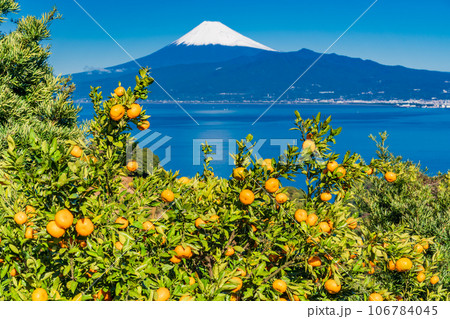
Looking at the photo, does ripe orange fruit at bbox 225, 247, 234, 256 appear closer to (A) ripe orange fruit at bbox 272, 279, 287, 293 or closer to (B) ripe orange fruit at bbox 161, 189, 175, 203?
(A) ripe orange fruit at bbox 272, 279, 287, 293

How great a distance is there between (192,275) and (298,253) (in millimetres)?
921

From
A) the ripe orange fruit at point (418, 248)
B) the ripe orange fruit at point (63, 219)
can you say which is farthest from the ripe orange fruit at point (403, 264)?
the ripe orange fruit at point (63, 219)

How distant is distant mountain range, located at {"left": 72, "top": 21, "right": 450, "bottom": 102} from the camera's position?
394ft

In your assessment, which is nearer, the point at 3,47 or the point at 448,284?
the point at 448,284

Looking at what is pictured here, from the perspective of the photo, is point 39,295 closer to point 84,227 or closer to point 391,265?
point 84,227

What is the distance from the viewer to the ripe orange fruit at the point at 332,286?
100 inches

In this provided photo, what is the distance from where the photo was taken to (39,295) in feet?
7.04

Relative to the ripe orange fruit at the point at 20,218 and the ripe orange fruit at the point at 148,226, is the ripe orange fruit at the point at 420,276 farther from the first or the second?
the ripe orange fruit at the point at 20,218

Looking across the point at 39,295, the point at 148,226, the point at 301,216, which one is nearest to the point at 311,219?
the point at 301,216

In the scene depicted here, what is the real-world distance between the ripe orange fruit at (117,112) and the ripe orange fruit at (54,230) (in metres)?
0.96

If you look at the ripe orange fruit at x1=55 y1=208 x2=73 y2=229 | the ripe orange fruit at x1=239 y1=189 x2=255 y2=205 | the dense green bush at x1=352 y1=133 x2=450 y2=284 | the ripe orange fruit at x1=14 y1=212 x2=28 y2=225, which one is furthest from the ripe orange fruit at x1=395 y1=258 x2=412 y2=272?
the ripe orange fruit at x1=14 y1=212 x2=28 y2=225
